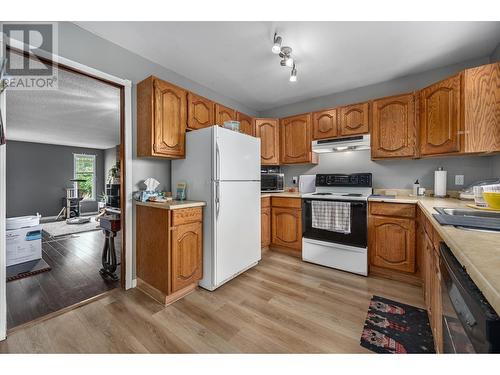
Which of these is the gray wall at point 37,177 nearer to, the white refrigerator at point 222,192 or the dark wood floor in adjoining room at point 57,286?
the dark wood floor in adjoining room at point 57,286

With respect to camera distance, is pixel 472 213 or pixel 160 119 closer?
pixel 472 213

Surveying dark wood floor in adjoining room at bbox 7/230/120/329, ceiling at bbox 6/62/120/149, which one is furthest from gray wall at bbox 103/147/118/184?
dark wood floor in adjoining room at bbox 7/230/120/329

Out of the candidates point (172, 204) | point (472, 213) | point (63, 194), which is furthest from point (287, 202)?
point (63, 194)

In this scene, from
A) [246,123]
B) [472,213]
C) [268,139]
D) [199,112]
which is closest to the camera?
[472,213]

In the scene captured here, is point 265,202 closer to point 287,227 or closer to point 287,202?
point 287,202

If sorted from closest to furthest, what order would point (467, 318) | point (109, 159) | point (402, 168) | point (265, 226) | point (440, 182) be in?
point (467, 318), point (440, 182), point (402, 168), point (265, 226), point (109, 159)

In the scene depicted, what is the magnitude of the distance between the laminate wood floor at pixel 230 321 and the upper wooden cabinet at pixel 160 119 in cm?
144

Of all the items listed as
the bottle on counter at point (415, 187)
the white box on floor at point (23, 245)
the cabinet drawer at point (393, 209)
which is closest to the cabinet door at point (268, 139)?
the cabinet drawer at point (393, 209)

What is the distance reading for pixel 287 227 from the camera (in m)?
3.03

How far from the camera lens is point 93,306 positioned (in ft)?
6.01

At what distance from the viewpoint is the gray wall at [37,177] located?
5.96 meters

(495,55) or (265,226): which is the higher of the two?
(495,55)

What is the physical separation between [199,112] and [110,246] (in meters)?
1.94
